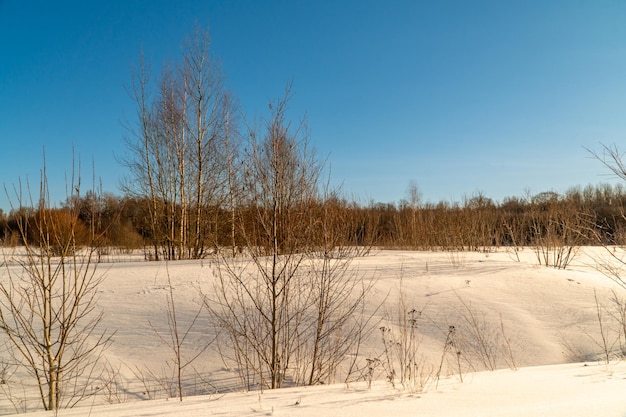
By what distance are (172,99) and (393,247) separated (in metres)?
9.66

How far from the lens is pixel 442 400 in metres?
2.90

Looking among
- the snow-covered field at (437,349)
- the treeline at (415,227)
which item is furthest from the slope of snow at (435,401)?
the treeline at (415,227)

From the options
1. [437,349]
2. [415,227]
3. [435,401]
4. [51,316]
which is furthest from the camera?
[415,227]

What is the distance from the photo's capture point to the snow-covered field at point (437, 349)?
2.83 m

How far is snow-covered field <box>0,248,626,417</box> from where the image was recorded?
9.30ft

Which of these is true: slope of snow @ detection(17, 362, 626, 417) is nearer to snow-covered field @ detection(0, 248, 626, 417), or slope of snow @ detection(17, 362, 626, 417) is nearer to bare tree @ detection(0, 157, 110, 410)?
snow-covered field @ detection(0, 248, 626, 417)

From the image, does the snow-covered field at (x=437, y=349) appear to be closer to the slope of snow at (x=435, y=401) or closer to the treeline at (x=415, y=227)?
the slope of snow at (x=435, y=401)

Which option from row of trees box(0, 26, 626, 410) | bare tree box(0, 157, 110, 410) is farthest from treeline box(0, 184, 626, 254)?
bare tree box(0, 157, 110, 410)

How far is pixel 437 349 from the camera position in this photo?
5223 mm

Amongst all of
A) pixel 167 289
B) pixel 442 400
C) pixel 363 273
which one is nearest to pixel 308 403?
pixel 442 400

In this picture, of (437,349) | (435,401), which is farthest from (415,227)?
(435,401)

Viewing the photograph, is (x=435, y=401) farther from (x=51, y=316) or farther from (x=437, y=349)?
(x=51, y=316)

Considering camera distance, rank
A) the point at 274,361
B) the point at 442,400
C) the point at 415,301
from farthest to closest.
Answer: the point at 415,301 → the point at 274,361 → the point at 442,400

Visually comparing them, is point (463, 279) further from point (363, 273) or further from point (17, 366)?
point (17, 366)
